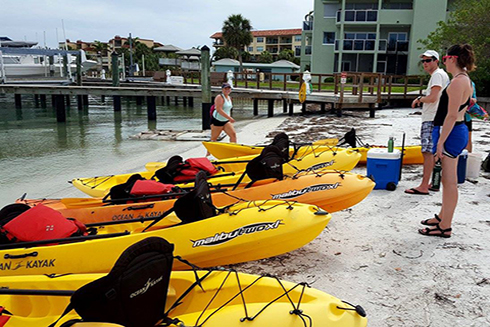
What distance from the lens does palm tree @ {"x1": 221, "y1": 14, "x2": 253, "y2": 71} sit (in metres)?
53.8

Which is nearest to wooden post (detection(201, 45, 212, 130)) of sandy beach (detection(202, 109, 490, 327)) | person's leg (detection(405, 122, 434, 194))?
sandy beach (detection(202, 109, 490, 327))

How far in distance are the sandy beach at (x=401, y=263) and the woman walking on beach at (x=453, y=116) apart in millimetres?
459

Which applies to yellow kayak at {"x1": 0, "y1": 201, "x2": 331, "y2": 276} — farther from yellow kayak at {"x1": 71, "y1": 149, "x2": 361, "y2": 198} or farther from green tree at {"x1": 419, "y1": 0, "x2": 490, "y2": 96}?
green tree at {"x1": 419, "y1": 0, "x2": 490, "y2": 96}

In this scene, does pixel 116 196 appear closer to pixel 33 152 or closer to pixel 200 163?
pixel 200 163

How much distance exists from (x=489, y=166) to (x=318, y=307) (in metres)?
5.19

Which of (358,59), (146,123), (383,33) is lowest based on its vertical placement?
(146,123)

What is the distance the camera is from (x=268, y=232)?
3.33 m

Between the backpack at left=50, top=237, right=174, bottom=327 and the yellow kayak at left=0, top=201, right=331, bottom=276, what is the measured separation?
112 centimetres

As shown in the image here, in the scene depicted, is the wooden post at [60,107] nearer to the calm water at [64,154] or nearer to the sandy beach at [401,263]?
the calm water at [64,154]

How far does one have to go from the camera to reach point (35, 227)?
3.43 meters

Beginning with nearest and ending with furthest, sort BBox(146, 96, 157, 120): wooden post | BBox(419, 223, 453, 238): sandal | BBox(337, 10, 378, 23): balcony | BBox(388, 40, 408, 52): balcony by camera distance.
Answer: BBox(419, 223, 453, 238): sandal < BBox(146, 96, 157, 120): wooden post < BBox(337, 10, 378, 23): balcony < BBox(388, 40, 408, 52): balcony

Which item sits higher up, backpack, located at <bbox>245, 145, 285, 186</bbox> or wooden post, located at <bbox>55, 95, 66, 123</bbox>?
backpack, located at <bbox>245, 145, 285, 186</bbox>

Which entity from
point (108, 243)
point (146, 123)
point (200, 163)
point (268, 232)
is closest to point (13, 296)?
point (108, 243)

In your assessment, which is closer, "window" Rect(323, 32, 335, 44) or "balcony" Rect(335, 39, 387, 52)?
"balcony" Rect(335, 39, 387, 52)
